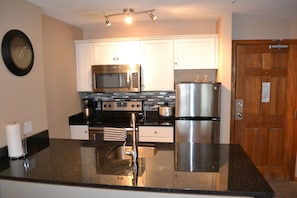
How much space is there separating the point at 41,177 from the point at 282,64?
340 cm

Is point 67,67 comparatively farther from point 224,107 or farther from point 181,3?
point 224,107

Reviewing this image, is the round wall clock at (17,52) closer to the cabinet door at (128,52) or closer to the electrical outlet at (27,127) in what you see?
the electrical outlet at (27,127)

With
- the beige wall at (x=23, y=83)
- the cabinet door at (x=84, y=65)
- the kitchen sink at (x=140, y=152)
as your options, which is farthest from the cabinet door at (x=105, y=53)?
the kitchen sink at (x=140, y=152)

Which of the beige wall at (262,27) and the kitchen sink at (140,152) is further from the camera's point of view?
the beige wall at (262,27)

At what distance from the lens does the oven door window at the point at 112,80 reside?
11.2 feet

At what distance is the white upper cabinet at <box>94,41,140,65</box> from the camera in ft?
11.2

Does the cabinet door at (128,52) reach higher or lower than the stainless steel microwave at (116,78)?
higher

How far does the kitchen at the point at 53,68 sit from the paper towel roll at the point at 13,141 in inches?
3.9

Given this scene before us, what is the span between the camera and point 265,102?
3.38 metres

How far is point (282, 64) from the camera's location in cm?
332

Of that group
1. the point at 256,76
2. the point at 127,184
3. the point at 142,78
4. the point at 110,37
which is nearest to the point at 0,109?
the point at 127,184

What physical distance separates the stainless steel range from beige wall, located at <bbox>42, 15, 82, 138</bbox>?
0.40m

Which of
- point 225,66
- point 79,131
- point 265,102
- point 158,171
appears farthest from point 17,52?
point 265,102

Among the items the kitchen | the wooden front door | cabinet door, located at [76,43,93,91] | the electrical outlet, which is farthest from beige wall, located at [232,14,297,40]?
the electrical outlet
